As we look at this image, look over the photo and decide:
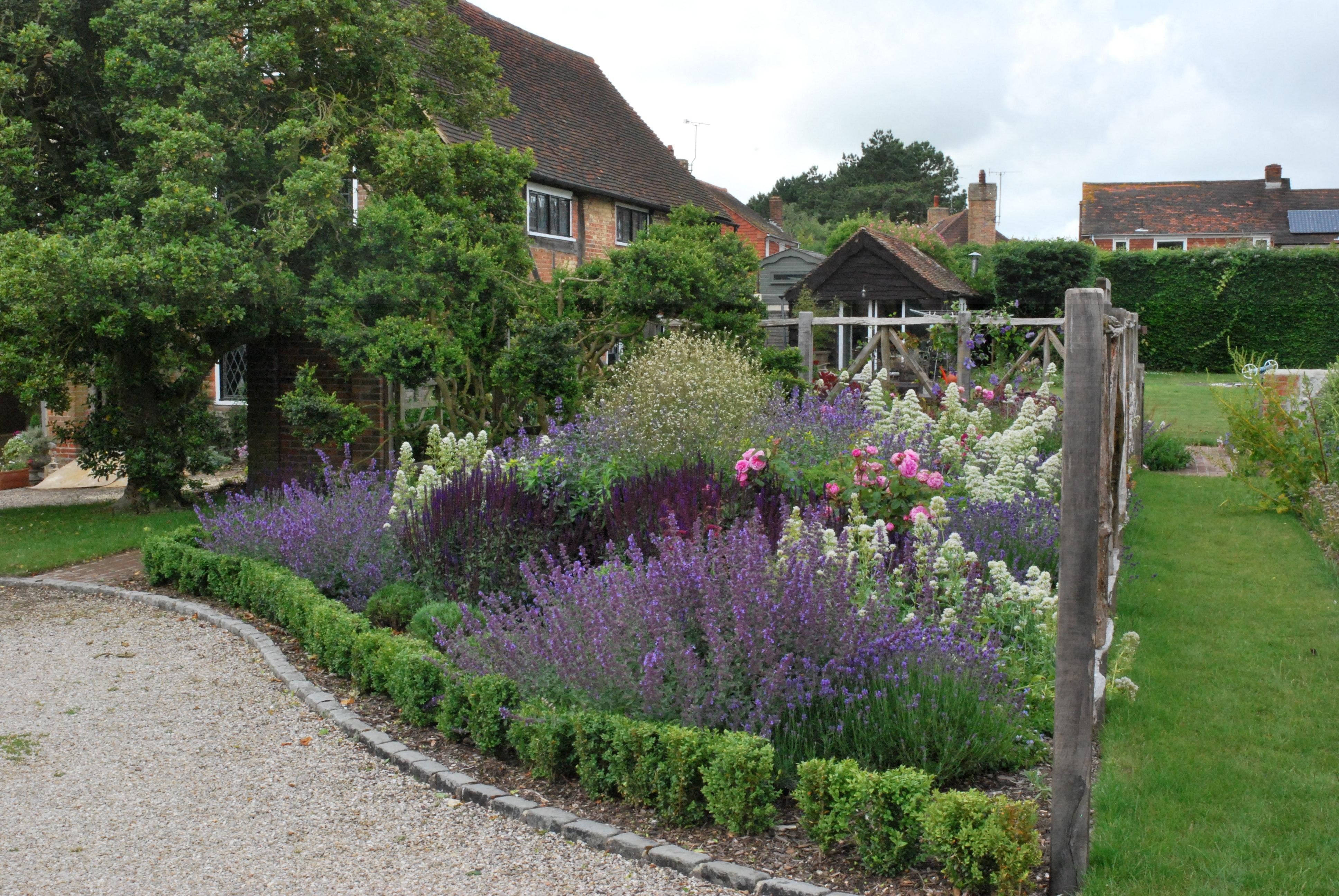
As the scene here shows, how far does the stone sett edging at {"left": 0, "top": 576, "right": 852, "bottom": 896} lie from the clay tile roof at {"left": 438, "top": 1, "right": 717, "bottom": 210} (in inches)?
548

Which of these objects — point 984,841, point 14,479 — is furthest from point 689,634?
point 14,479

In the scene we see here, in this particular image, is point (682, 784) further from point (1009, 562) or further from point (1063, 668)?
point (1009, 562)

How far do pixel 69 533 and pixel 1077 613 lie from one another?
429 inches

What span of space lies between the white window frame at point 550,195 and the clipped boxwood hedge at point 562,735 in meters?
13.7

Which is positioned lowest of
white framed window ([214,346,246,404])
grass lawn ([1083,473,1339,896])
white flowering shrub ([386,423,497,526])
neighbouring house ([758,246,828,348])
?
grass lawn ([1083,473,1339,896])

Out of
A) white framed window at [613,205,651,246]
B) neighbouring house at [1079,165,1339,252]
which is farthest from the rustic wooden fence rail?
neighbouring house at [1079,165,1339,252]

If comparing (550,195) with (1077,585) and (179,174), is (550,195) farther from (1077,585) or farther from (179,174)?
(1077,585)

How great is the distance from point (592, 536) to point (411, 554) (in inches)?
48.0

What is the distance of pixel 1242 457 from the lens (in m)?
10.9

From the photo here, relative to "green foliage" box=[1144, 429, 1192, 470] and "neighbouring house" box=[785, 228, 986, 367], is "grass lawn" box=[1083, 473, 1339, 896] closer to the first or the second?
"green foliage" box=[1144, 429, 1192, 470]

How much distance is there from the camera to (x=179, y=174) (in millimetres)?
9703

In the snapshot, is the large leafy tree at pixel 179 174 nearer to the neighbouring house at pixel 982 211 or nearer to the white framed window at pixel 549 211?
the white framed window at pixel 549 211

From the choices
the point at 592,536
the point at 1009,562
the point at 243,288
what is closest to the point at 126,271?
the point at 243,288

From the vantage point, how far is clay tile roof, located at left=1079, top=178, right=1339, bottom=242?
4778 cm
